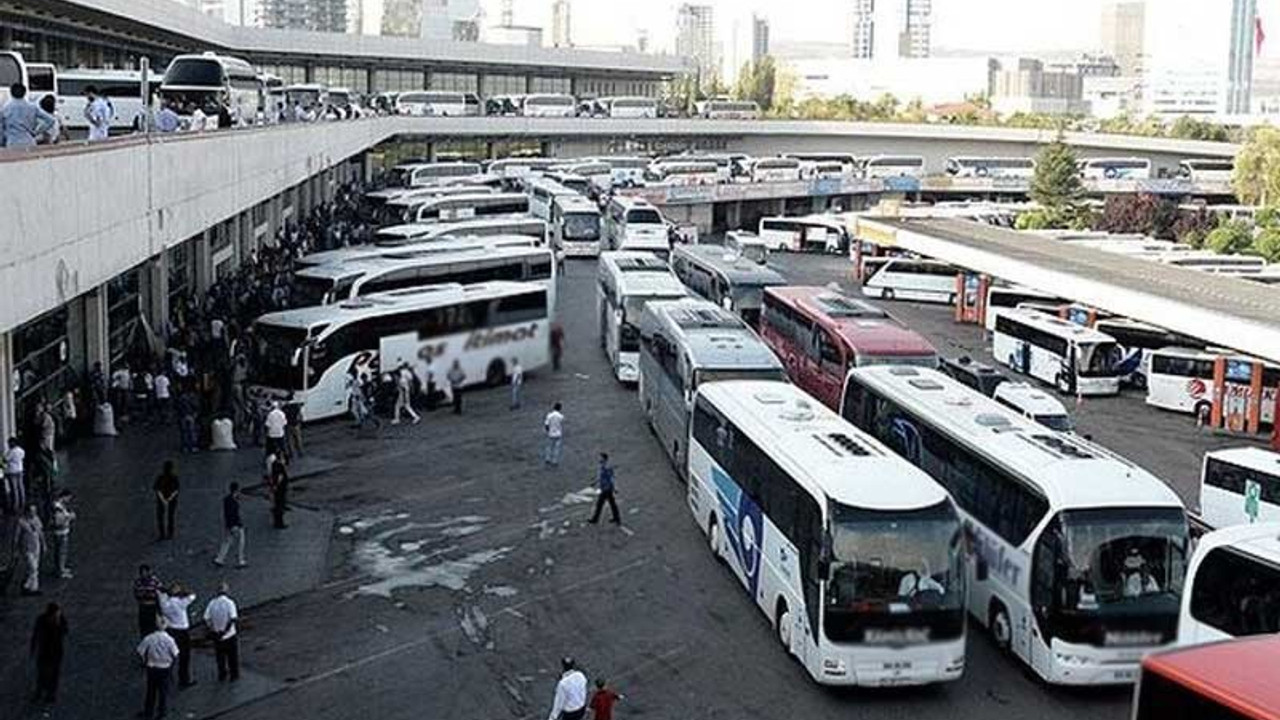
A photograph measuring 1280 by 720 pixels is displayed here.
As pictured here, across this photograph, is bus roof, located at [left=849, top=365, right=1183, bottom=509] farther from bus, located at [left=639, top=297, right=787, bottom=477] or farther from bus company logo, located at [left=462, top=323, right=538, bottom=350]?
bus company logo, located at [left=462, top=323, right=538, bottom=350]

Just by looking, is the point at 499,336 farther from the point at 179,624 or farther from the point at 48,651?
the point at 48,651

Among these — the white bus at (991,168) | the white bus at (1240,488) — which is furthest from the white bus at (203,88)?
the white bus at (991,168)

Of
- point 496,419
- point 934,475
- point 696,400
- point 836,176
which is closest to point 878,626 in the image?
point 934,475

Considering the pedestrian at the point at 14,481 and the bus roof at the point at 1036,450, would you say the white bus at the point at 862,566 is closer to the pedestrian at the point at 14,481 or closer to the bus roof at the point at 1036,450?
the bus roof at the point at 1036,450

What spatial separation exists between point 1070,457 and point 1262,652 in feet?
21.2

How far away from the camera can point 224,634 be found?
13.3 m

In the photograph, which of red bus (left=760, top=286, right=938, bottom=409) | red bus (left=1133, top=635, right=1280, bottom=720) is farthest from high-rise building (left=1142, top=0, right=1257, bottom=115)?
red bus (left=1133, top=635, right=1280, bottom=720)

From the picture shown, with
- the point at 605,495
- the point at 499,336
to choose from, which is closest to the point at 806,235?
the point at 499,336

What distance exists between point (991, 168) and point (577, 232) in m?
30.9

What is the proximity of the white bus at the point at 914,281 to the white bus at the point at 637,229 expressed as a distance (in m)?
6.01

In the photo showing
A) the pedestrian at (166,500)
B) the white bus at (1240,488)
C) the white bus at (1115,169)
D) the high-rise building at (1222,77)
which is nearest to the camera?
the pedestrian at (166,500)

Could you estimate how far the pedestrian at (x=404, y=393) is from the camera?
2461 centimetres

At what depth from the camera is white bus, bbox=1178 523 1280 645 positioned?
39.0ft

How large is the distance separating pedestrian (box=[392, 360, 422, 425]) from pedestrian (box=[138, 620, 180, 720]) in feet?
39.4
